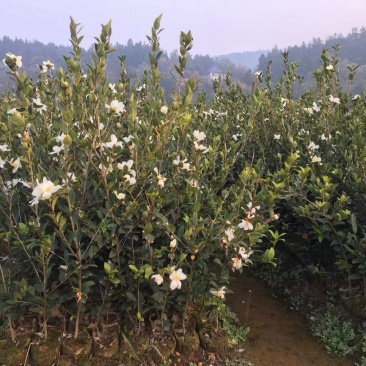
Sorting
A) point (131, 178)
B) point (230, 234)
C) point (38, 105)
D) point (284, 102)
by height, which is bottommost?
point (230, 234)

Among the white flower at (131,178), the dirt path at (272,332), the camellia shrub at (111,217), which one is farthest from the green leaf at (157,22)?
the dirt path at (272,332)

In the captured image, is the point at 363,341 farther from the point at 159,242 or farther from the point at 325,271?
the point at 159,242

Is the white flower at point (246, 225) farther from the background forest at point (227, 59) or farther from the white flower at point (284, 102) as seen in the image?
the background forest at point (227, 59)

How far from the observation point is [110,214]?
8.20ft

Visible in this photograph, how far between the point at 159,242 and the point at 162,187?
19.1 inches

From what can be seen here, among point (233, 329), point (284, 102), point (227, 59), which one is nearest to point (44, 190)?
point (233, 329)

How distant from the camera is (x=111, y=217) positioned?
2.54 metres

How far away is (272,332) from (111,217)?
1.80m

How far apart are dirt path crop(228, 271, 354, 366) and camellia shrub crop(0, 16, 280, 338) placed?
0.59 metres

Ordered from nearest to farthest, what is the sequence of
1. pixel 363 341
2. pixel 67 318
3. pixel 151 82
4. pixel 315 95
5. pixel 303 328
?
pixel 151 82, pixel 67 318, pixel 363 341, pixel 303 328, pixel 315 95

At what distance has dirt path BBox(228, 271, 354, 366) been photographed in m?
3.05

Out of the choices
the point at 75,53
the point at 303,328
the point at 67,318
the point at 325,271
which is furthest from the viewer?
the point at 325,271

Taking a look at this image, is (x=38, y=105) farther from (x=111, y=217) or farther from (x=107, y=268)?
(x=107, y=268)

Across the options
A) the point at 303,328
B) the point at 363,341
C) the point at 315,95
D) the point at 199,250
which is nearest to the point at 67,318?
the point at 199,250
